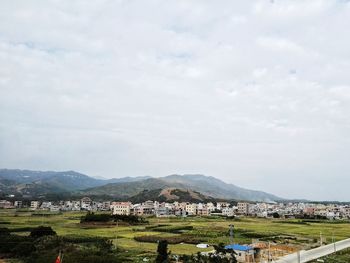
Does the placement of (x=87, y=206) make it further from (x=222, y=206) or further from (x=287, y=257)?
(x=287, y=257)

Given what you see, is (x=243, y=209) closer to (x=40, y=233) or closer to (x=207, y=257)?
(x=40, y=233)

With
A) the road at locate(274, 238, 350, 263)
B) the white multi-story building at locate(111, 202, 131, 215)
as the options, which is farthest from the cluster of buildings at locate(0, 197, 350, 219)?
the road at locate(274, 238, 350, 263)

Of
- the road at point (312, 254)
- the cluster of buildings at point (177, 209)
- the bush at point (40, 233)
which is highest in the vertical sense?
the cluster of buildings at point (177, 209)

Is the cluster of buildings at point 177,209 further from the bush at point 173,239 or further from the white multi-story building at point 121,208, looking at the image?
the bush at point 173,239

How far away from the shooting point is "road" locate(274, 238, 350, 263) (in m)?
40.8

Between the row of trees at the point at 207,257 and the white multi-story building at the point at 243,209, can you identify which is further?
the white multi-story building at the point at 243,209

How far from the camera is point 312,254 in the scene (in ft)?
149

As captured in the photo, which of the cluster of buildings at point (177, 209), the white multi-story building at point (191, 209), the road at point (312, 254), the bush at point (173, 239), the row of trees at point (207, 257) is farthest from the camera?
the white multi-story building at point (191, 209)

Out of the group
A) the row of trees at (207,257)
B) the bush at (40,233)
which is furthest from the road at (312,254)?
the bush at (40,233)

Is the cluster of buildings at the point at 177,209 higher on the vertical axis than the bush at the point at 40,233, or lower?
higher

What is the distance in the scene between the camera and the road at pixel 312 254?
4078 centimetres

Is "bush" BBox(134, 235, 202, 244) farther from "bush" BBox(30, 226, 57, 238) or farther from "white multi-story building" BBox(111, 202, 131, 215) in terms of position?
"white multi-story building" BBox(111, 202, 131, 215)

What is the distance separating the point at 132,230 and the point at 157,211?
58896 mm

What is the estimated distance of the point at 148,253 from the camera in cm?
4428
